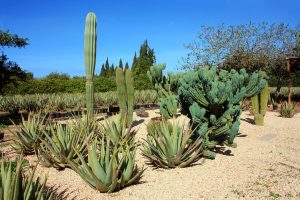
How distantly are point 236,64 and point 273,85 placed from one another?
647 inches

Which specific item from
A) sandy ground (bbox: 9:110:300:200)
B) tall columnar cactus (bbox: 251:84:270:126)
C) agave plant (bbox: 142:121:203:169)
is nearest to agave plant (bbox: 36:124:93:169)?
sandy ground (bbox: 9:110:300:200)

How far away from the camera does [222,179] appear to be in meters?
4.61

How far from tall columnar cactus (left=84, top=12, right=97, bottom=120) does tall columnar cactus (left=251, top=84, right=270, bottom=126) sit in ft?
17.7

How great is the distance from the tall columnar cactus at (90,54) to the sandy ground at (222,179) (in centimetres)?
295

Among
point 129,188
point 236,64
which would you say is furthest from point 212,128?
point 236,64

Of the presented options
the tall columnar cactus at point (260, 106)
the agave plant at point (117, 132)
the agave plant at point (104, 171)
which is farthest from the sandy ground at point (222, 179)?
the tall columnar cactus at point (260, 106)

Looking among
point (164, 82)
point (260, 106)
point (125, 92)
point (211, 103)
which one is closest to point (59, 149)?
point (211, 103)

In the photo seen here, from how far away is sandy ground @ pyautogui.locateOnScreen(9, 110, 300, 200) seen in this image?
4008 millimetres

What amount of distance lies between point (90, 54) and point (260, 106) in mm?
5931

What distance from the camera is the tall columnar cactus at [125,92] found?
891cm

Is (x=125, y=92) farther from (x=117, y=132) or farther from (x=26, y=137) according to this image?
(x=26, y=137)

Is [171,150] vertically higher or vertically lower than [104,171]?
higher

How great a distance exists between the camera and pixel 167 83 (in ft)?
37.2

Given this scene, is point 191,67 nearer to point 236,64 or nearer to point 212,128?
point 236,64
